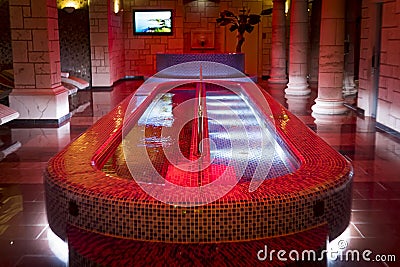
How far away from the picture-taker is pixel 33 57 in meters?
8.74

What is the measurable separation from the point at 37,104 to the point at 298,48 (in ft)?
25.1

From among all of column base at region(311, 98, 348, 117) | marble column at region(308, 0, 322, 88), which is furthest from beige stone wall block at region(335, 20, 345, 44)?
marble column at region(308, 0, 322, 88)

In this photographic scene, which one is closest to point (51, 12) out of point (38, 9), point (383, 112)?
point (38, 9)

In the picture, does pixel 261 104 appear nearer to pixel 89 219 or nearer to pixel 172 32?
pixel 89 219

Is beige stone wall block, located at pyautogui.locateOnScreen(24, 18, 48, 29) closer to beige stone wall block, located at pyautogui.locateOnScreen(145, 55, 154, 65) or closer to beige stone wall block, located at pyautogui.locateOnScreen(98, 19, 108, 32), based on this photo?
Result: beige stone wall block, located at pyautogui.locateOnScreen(98, 19, 108, 32)

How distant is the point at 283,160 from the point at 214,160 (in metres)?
0.81

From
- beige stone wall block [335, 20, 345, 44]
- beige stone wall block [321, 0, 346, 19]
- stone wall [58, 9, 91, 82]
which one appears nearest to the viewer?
beige stone wall block [321, 0, 346, 19]

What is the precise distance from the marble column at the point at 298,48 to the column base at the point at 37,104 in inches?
270

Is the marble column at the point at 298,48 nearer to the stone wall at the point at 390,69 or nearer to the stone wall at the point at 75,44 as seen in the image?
the stone wall at the point at 390,69

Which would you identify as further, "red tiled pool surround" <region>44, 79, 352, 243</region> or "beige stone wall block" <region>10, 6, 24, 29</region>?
"beige stone wall block" <region>10, 6, 24, 29</region>

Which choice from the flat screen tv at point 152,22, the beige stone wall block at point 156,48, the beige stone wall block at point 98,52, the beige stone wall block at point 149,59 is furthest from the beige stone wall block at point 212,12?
the beige stone wall block at point 98,52

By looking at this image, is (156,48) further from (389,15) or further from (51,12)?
(389,15)

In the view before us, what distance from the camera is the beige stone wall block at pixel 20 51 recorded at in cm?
871

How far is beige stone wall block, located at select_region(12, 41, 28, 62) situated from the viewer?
343 inches
